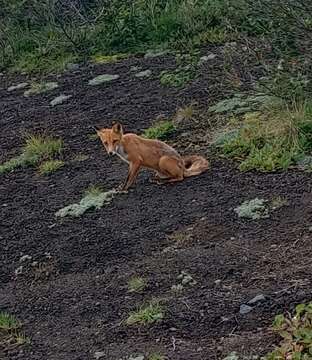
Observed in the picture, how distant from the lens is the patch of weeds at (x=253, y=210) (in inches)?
227

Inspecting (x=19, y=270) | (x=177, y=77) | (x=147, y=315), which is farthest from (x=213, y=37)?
(x=147, y=315)

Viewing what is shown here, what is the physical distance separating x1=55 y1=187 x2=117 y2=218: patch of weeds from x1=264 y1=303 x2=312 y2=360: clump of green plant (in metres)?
2.69

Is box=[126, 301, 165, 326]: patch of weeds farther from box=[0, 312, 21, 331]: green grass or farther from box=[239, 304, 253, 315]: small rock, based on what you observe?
box=[0, 312, 21, 331]: green grass

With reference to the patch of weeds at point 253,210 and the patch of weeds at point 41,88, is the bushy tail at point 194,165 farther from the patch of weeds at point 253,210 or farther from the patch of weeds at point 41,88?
the patch of weeds at point 41,88

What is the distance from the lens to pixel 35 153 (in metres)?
8.26

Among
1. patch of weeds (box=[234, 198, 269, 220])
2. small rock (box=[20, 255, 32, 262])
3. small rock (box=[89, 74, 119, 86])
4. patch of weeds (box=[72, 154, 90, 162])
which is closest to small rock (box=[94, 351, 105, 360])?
small rock (box=[20, 255, 32, 262])

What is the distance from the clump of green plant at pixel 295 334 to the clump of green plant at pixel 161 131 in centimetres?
391

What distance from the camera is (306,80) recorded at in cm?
721

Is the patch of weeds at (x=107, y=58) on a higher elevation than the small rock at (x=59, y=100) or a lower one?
lower

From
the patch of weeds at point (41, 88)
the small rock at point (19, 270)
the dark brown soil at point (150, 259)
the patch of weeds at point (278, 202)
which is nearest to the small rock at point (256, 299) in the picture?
the dark brown soil at point (150, 259)

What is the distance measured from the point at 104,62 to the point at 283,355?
7.79m

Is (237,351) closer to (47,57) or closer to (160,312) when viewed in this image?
(160,312)

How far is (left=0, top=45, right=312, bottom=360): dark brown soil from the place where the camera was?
4.48m

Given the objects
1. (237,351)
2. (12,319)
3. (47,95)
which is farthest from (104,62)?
(237,351)
